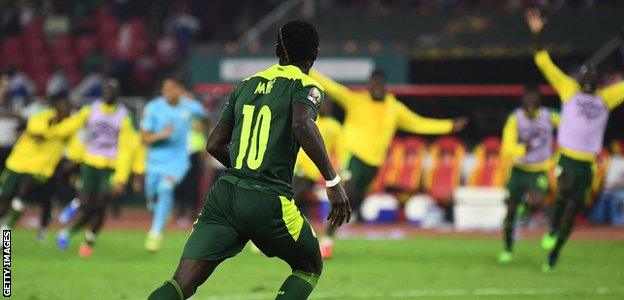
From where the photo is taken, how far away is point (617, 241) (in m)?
21.6

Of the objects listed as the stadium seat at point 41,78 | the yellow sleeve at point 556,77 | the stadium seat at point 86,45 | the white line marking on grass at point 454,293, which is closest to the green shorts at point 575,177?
the yellow sleeve at point 556,77

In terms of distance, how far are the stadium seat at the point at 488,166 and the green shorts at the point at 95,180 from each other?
359 inches

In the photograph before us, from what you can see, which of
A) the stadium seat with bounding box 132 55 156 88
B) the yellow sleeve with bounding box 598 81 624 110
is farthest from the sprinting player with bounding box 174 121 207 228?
the yellow sleeve with bounding box 598 81 624 110

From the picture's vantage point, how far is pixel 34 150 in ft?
62.7

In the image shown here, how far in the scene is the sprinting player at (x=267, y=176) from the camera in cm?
827

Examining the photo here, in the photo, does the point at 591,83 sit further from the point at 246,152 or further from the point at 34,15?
the point at 34,15

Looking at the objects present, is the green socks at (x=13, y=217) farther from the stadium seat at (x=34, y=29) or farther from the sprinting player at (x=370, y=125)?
the stadium seat at (x=34, y=29)

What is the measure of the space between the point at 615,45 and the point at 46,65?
47.3 ft

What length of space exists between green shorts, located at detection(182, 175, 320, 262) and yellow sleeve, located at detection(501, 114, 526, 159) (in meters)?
9.59

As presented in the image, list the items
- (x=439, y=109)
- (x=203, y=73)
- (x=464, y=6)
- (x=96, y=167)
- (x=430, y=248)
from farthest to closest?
(x=464, y=6) → (x=203, y=73) → (x=439, y=109) → (x=430, y=248) → (x=96, y=167)

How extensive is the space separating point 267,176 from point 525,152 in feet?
32.2

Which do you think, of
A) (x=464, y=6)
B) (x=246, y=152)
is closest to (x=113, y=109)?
(x=246, y=152)

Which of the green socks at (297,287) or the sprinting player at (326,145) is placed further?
the sprinting player at (326,145)

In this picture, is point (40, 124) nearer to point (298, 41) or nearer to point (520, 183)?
point (520, 183)
